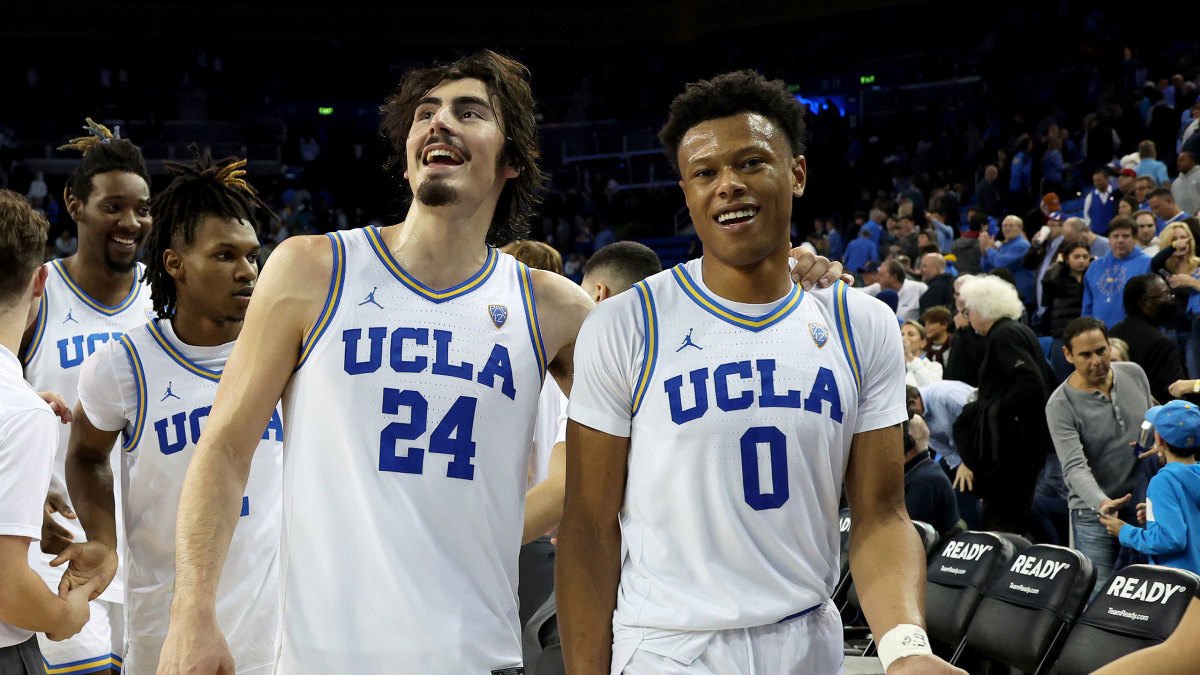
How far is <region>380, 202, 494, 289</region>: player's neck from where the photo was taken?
8.75ft

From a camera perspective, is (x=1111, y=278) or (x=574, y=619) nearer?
(x=574, y=619)

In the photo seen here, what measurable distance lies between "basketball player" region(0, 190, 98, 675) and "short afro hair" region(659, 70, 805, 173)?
1546mm

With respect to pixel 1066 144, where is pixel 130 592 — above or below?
below

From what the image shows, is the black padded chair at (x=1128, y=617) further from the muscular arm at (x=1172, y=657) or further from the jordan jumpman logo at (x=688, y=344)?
the jordan jumpman logo at (x=688, y=344)

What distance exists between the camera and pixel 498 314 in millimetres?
2664

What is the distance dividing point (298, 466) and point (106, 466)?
123 centimetres

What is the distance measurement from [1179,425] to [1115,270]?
3.78 metres

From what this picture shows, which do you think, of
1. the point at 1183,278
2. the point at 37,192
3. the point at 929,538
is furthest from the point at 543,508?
the point at 37,192

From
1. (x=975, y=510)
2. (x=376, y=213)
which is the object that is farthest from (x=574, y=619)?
(x=376, y=213)

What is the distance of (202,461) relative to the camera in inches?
92.5

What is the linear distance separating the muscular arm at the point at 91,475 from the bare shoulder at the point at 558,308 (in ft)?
4.66

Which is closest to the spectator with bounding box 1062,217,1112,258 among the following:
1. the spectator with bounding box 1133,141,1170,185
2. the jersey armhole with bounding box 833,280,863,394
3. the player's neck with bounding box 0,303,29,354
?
the spectator with bounding box 1133,141,1170,185

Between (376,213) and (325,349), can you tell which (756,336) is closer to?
(325,349)

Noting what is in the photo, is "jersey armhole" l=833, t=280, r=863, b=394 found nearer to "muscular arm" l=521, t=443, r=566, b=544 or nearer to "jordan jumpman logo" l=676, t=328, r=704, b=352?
"jordan jumpman logo" l=676, t=328, r=704, b=352
